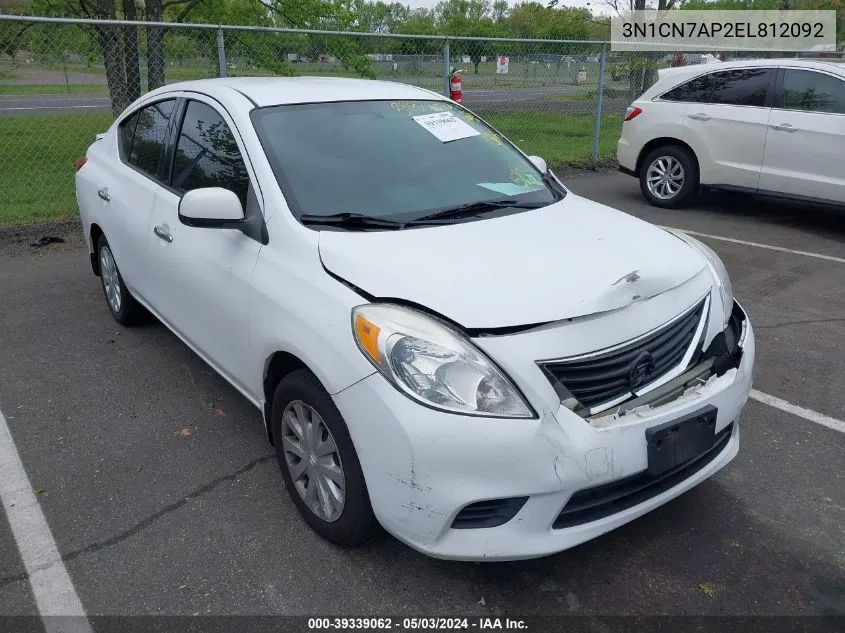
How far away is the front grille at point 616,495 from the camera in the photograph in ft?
7.59

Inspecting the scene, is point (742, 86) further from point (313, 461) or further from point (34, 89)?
point (34, 89)

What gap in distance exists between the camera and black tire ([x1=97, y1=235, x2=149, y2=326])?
4.72 m

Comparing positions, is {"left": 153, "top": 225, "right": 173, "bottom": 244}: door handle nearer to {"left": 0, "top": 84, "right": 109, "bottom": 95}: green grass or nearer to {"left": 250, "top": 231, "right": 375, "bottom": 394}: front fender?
{"left": 250, "top": 231, "right": 375, "bottom": 394}: front fender

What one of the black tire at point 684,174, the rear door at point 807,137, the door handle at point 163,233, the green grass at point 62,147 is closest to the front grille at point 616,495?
the door handle at point 163,233

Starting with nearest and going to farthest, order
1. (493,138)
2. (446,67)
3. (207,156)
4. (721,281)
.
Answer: (721,281) → (207,156) → (493,138) → (446,67)

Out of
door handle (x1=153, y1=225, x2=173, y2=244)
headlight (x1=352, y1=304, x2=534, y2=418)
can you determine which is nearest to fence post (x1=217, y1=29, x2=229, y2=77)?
door handle (x1=153, y1=225, x2=173, y2=244)

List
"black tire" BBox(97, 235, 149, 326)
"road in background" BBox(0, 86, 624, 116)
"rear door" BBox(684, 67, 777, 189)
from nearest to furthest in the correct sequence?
1. "black tire" BBox(97, 235, 149, 326)
2. "rear door" BBox(684, 67, 777, 189)
3. "road in background" BBox(0, 86, 624, 116)

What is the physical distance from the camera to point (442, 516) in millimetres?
2246

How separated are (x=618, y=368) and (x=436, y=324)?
627 mm

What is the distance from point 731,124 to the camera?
783 cm

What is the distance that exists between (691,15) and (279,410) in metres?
22.3

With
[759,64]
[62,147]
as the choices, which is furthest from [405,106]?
[62,147]

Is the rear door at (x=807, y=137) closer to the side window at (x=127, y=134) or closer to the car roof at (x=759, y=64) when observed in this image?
the car roof at (x=759, y=64)

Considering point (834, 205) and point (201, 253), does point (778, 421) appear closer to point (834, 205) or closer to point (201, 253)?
point (201, 253)
